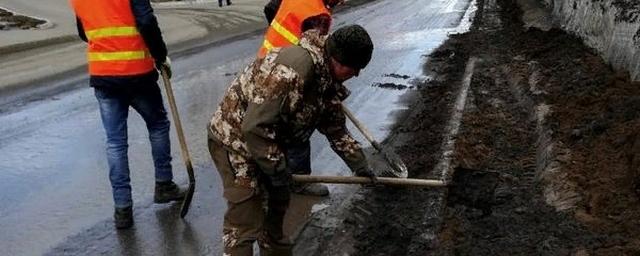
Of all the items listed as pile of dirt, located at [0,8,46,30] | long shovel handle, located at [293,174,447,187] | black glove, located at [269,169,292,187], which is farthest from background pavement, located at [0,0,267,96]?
black glove, located at [269,169,292,187]

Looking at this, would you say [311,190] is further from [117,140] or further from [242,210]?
[242,210]

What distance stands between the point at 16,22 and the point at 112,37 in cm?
1548

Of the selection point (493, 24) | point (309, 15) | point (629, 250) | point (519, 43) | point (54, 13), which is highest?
point (309, 15)

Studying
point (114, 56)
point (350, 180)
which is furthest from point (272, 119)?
point (114, 56)

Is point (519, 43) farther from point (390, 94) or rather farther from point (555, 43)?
point (390, 94)

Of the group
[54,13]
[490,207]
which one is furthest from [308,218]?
[54,13]

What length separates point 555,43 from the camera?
1034 centimetres

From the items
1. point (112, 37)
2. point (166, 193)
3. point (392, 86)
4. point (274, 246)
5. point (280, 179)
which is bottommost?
point (392, 86)

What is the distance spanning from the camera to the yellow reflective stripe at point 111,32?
4.52 metres

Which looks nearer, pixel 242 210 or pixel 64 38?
pixel 242 210

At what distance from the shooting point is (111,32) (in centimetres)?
453

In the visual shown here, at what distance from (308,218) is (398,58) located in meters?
7.04

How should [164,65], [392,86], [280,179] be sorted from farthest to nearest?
[392,86]
[164,65]
[280,179]

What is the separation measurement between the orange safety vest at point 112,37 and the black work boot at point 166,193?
954 mm
